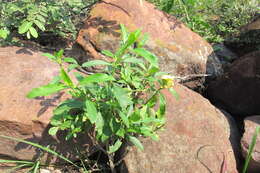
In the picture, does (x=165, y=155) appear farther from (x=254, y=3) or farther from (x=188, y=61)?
(x=254, y=3)

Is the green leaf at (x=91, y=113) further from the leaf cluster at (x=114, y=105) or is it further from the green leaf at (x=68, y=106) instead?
the green leaf at (x=68, y=106)

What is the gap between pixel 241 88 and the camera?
290cm

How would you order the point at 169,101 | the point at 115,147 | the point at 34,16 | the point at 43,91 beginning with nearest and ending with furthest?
the point at 43,91
the point at 115,147
the point at 169,101
the point at 34,16

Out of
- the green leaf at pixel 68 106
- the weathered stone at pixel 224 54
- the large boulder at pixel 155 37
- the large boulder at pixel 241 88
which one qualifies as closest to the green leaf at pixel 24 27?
the large boulder at pixel 155 37

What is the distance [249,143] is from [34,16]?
246cm

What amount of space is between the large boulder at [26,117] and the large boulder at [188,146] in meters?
0.55

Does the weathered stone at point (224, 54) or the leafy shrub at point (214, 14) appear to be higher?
the leafy shrub at point (214, 14)

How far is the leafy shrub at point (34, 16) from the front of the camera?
2.71 m

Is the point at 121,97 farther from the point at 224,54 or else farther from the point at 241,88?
the point at 224,54

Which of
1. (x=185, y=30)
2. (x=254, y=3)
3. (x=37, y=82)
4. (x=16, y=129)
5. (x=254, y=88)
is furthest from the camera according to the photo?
(x=254, y=3)

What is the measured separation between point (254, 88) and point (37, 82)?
2.21 m

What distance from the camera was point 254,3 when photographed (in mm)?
5168

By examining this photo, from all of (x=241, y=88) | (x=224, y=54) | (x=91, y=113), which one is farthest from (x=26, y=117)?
(x=224, y=54)

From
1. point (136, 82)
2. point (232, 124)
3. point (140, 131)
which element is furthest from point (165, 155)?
point (232, 124)
